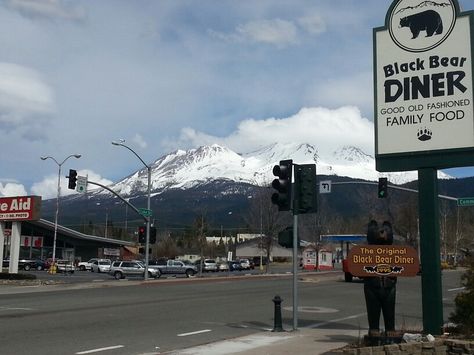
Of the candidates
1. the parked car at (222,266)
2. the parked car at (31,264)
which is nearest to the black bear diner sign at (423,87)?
the parked car at (31,264)

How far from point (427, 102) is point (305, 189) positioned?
358 centimetres

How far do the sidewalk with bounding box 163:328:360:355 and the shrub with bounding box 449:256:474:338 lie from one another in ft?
7.40

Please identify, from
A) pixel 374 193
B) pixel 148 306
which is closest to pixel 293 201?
pixel 148 306

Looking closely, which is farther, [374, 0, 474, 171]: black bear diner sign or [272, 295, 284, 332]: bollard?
[272, 295, 284, 332]: bollard

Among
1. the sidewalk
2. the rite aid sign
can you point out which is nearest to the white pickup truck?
the rite aid sign

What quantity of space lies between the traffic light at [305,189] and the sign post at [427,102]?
1.91 m

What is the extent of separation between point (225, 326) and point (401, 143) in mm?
6681

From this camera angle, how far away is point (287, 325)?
16094 mm

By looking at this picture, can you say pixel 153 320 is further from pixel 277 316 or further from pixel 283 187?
pixel 283 187

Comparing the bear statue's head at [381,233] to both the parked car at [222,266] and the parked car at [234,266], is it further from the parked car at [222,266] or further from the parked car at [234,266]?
the parked car at [234,266]

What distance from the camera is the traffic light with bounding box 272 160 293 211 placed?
1465cm

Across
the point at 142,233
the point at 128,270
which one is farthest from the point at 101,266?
the point at 142,233

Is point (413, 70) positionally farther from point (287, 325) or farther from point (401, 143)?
point (287, 325)

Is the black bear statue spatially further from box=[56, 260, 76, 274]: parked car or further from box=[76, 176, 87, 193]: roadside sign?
box=[56, 260, 76, 274]: parked car
